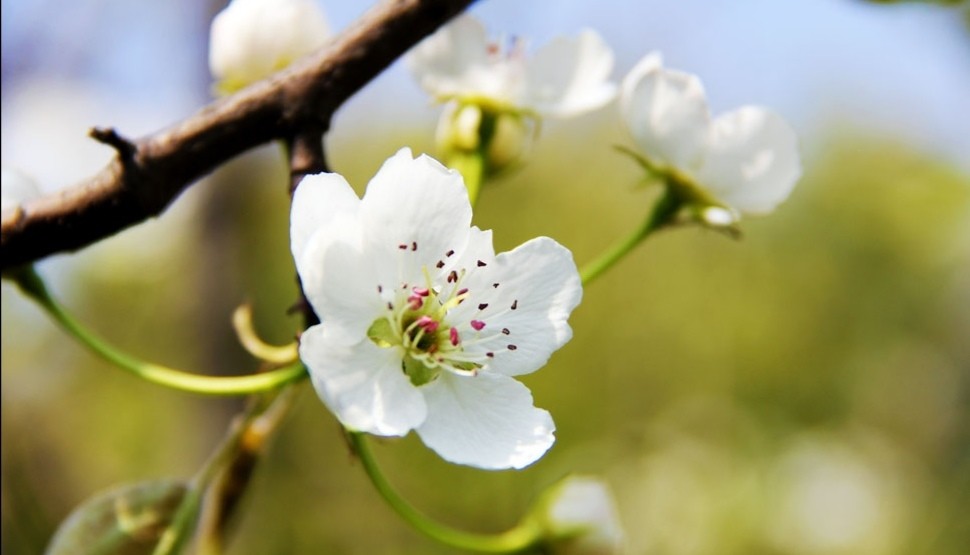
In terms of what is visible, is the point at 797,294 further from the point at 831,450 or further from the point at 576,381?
the point at 831,450

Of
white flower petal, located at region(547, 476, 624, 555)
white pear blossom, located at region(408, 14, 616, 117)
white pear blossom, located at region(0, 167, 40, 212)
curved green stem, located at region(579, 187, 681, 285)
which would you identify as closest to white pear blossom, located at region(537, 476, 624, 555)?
white flower petal, located at region(547, 476, 624, 555)

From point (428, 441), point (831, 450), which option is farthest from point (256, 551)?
point (428, 441)

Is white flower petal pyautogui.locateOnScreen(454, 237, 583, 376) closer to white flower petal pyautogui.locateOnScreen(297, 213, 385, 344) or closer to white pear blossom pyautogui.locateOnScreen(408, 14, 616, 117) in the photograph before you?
white flower petal pyautogui.locateOnScreen(297, 213, 385, 344)

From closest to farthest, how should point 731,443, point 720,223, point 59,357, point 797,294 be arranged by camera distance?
point 720,223 < point 731,443 < point 59,357 < point 797,294

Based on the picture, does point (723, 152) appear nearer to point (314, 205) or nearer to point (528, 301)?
point (528, 301)

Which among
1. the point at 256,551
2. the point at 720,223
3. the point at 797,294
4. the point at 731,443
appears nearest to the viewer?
the point at 720,223

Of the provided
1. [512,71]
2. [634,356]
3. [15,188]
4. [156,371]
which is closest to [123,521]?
[156,371]
